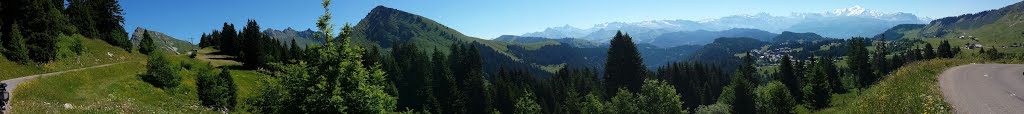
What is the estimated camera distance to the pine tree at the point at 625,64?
9194 cm

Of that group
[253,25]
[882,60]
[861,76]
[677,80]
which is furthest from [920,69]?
[882,60]

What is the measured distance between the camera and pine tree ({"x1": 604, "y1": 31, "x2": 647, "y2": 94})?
91.9 m

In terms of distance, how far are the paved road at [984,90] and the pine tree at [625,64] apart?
5174 cm

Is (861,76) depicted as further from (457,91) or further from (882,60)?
(457,91)

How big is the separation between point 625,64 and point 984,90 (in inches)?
2486

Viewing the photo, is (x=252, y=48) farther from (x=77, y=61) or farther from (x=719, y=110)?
(x=719, y=110)

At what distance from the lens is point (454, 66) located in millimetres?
124500

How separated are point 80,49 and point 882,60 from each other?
17198cm

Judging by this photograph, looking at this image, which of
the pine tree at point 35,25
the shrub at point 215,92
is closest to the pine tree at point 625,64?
the shrub at point 215,92

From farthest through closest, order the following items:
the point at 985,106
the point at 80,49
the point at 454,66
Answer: the point at 454,66 → the point at 80,49 → the point at 985,106

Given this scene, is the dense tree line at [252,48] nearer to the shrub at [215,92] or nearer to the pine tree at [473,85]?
the shrub at [215,92]

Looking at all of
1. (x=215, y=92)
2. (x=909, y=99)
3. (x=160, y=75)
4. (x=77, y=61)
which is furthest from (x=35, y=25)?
(x=909, y=99)

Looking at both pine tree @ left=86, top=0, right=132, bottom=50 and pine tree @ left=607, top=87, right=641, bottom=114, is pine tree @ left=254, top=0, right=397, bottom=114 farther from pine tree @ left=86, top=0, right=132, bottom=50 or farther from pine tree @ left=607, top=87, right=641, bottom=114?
pine tree @ left=86, top=0, right=132, bottom=50

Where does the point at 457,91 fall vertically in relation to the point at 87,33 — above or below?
below
